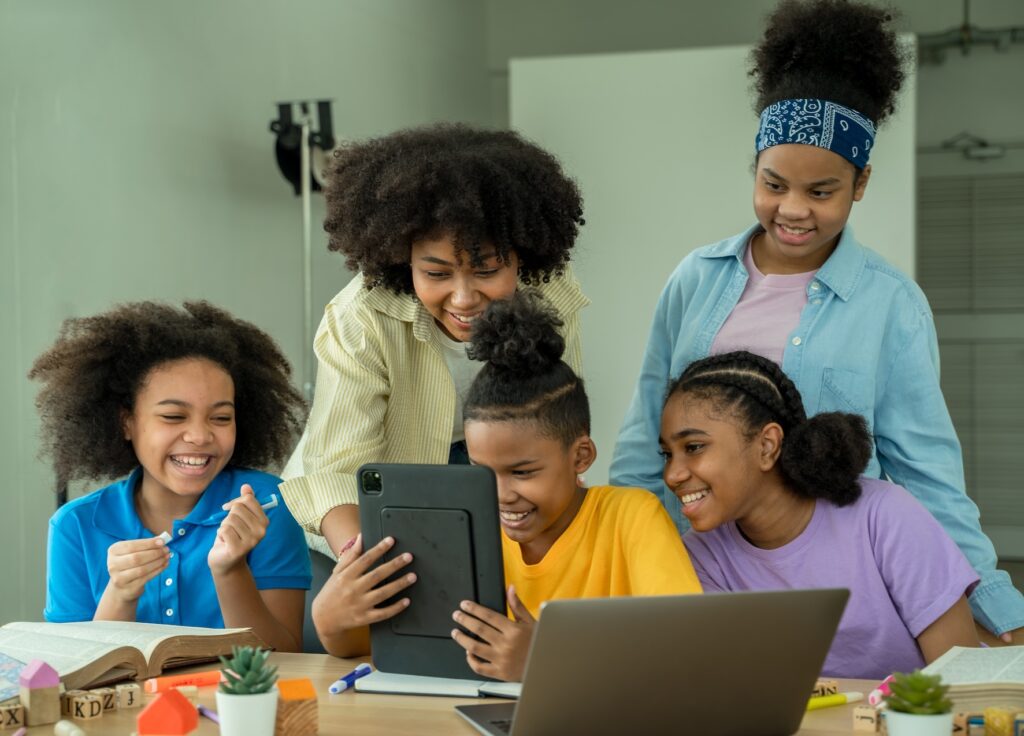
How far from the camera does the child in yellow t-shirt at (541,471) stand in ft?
5.38

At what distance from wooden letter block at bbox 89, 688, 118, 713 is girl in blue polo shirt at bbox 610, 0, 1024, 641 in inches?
36.8

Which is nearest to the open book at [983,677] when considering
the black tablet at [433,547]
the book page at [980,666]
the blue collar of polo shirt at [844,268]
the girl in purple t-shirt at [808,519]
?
the book page at [980,666]

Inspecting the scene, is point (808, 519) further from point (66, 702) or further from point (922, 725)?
point (66, 702)

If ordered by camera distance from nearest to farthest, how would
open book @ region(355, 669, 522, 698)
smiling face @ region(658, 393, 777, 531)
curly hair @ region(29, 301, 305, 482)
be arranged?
open book @ region(355, 669, 522, 698) < smiling face @ region(658, 393, 777, 531) < curly hair @ region(29, 301, 305, 482)

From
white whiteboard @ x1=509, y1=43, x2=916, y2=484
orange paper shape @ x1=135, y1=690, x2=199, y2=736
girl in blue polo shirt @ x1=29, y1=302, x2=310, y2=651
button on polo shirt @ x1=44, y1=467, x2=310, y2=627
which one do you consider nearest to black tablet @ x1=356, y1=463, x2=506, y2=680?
orange paper shape @ x1=135, y1=690, x2=199, y2=736

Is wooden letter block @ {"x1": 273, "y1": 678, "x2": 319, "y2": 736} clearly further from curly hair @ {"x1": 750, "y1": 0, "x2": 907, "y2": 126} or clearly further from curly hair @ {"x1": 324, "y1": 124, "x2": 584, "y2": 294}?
curly hair @ {"x1": 750, "y1": 0, "x2": 907, "y2": 126}

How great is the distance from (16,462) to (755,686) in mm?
2274

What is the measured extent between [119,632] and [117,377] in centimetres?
67

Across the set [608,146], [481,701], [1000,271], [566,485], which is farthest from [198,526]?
[1000,271]

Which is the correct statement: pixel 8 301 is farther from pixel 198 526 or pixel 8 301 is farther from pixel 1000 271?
pixel 1000 271

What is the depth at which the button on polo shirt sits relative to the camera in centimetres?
197

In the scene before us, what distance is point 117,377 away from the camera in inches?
83.9

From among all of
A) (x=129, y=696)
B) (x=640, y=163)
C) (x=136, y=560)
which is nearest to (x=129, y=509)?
(x=136, y=560)

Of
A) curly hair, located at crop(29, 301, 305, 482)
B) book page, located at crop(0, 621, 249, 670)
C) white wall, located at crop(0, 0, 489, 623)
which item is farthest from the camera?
white wall, located at crop(0, 0, 489, 623)
